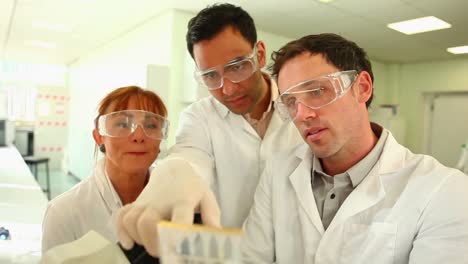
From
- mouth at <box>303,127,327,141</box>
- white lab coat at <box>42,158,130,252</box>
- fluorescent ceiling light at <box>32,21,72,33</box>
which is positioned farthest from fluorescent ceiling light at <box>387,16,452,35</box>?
fluorescent ceiling light at <box>32,21,72,33</box>

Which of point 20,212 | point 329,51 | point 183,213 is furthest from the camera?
point 20,212

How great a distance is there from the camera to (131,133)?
108 cm

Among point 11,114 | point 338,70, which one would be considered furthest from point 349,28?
point 11,114

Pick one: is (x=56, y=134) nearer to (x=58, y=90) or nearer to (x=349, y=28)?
(x=58, y=90)

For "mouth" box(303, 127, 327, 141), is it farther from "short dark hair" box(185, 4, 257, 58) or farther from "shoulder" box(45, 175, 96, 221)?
"shoulder" box(45, 175, 96, 221)

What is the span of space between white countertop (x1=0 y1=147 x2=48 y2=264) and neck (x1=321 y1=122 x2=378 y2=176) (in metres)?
0.91

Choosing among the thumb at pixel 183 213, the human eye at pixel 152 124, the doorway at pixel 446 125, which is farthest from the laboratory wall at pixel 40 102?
the thumb at pixel 183 213

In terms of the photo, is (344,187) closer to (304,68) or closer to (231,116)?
(304,68)

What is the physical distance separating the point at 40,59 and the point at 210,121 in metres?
9.21

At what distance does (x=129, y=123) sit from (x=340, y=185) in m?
0.71

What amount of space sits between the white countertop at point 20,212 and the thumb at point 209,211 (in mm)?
450

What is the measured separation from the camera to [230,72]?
1.28m

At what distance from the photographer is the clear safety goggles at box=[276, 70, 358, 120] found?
3.48ft

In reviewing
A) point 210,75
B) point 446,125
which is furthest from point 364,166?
point 446,125
